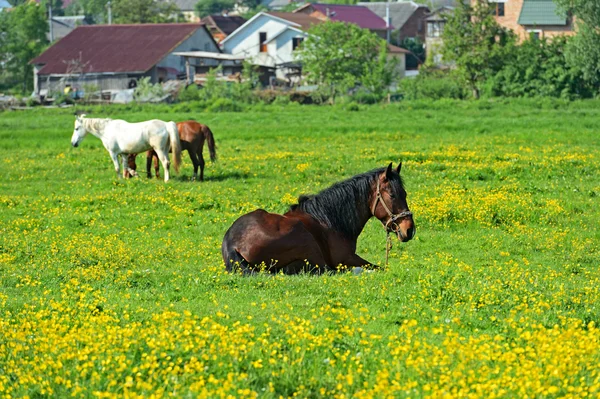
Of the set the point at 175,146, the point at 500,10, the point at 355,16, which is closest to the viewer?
the point at 175,146

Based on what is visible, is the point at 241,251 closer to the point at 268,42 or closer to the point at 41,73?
the point at 41,73

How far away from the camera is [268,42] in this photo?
83.8 meters

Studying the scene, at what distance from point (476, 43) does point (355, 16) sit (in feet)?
127

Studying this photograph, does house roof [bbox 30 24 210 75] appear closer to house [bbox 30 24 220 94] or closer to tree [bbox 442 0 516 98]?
house [bbox 30 24 220 94]

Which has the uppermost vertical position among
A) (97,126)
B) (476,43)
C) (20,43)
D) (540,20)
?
(540,20)

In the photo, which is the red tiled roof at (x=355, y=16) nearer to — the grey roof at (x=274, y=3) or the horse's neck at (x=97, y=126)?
the grey roof at (x=274, y=3)

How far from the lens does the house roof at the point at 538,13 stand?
71500 mm

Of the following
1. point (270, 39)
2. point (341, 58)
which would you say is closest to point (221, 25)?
point (270, 39)

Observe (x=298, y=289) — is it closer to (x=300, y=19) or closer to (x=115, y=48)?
(x=115, y=48)

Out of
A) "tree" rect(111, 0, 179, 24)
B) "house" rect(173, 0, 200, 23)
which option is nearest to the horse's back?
"tree" rect(111, 0, 179, 24)

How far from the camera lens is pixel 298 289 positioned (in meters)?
10.6

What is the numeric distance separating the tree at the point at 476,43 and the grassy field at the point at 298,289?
29.7 meters

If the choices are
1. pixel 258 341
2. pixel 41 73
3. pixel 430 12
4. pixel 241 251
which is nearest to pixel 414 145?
pixel 241 251

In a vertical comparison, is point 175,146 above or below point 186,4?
below
